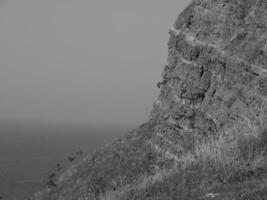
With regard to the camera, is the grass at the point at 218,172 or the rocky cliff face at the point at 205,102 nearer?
the grass at the point at 218,172

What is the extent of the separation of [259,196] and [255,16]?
63.7ft

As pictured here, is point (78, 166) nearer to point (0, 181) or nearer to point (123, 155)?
point (123, 155)

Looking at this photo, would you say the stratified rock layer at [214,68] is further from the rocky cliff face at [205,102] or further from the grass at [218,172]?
the grass at [218,172]

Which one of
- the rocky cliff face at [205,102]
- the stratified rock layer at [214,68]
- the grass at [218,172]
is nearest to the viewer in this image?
the grass at [218,172]

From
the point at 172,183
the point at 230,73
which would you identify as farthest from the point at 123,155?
the point at 172,183

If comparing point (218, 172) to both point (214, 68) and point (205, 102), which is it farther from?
point (214, 68)

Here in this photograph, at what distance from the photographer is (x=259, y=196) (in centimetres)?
818

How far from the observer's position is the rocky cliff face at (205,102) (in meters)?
12.1

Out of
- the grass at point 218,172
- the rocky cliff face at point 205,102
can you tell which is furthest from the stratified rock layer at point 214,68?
the grass at point 218,172

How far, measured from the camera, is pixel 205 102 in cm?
Result: 2706

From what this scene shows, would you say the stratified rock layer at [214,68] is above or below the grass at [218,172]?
above

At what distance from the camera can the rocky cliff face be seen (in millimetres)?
12055

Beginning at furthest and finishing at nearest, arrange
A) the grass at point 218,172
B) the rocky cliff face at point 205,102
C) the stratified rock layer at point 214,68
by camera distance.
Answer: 1. the stratified rock layer at point 214,68
2. the rocky cliff face at point 205,102
3. the grass at point 218,172

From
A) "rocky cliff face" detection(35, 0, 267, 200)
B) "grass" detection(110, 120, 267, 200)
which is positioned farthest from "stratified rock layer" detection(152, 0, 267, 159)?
"grass" detection(110, 120, 267, 200)
